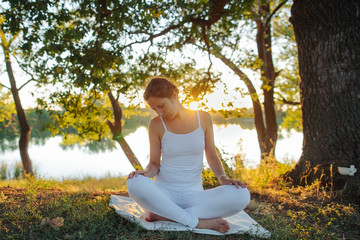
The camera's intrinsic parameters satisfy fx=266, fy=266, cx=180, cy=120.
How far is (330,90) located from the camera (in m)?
3.92

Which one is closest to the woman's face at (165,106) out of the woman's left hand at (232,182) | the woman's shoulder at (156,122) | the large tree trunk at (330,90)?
the woman's shoulder at (156,122)

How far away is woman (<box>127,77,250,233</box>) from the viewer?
243cm

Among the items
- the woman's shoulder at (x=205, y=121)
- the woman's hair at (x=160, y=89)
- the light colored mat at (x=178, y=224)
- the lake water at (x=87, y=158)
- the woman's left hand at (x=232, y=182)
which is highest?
the woman's hair at (x=160, y=89)

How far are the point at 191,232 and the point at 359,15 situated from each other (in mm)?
3811

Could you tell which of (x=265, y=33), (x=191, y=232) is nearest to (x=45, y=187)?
(x=191, y=232)

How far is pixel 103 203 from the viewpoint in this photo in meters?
2.95

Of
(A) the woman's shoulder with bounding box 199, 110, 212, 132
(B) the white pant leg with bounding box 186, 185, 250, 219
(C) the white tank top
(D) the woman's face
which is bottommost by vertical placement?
(B) the white pant leg with bounding box 186, 185, 250, 219

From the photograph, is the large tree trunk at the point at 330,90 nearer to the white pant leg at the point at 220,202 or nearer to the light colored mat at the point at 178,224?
the light colored mat at the point at 178,224

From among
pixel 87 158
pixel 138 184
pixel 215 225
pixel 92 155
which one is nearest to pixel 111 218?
pixel 138 184

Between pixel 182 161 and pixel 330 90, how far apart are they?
265 centimetres

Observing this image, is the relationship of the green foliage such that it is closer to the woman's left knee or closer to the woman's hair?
the woman's left knee

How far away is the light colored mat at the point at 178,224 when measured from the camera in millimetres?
2416

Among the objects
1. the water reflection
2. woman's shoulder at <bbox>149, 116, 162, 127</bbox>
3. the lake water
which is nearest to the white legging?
woman's shoulder at <bbox>149, 116, 162, 127</bbox>

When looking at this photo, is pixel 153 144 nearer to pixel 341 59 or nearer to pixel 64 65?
pixel 64 65
